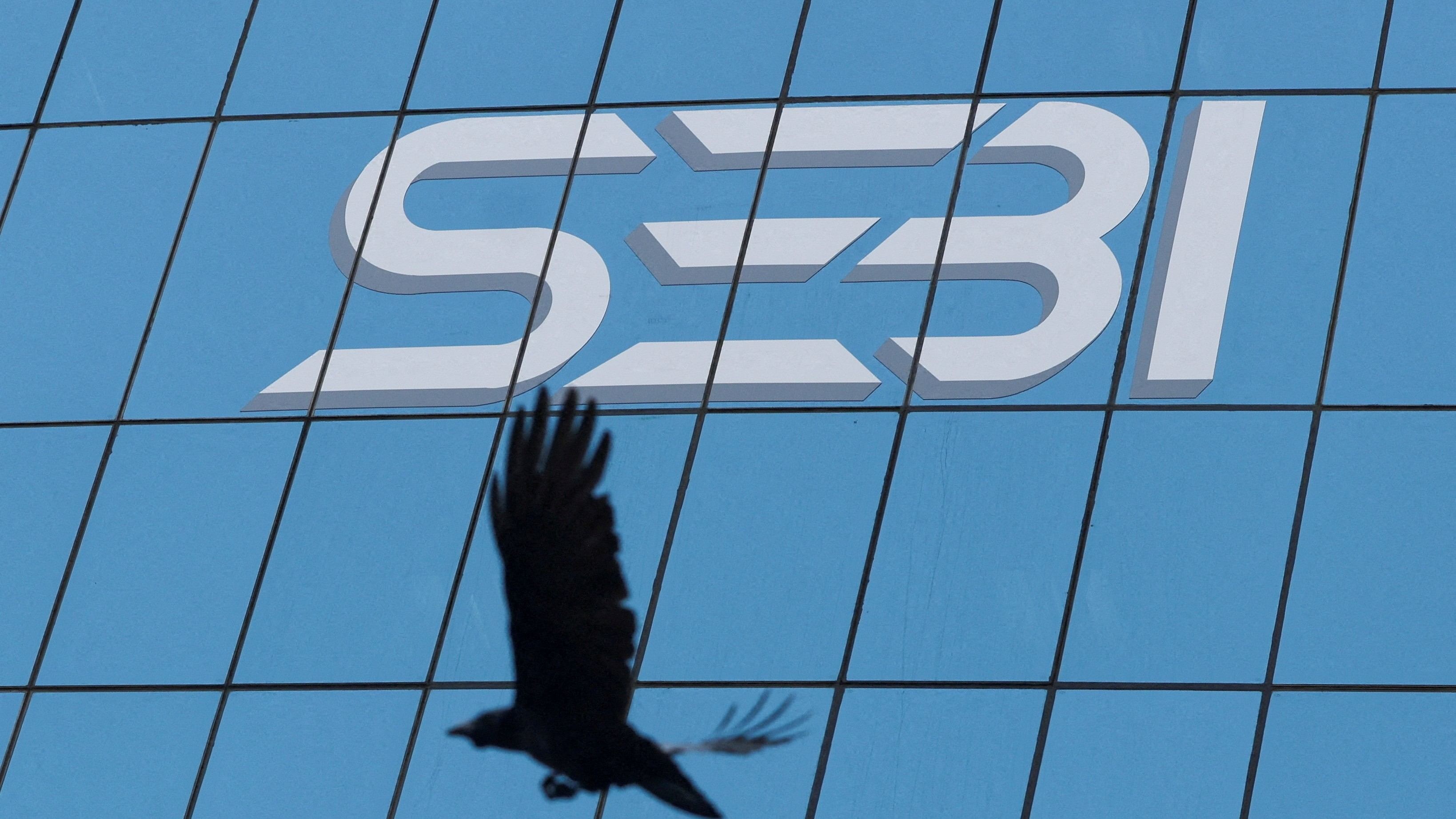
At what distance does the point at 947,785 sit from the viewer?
1060 cm

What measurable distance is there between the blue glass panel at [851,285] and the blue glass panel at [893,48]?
0.55 meters

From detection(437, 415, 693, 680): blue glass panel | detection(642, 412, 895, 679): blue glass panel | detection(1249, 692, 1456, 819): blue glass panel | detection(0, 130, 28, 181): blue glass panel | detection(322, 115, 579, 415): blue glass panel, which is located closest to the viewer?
detection(1249, 692, 1456, 819): blue glass panel

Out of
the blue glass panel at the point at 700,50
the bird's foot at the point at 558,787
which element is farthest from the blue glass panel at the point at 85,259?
the bird's foot at the point at 558,787

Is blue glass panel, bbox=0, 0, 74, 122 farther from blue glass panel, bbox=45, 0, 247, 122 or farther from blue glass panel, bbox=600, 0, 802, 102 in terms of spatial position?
blue glass panel, bbox=600, 0, 802, 102

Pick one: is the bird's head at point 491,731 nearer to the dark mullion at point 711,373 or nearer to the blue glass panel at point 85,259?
the dark mullion at point 711,373

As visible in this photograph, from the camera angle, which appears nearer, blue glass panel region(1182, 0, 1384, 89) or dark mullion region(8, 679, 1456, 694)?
dark mullion region(8, 679, 1456, 694)

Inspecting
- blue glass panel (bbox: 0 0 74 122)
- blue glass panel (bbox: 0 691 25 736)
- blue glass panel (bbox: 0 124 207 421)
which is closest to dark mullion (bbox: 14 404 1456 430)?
blue glass panel (bbox: 0 124 207 421)

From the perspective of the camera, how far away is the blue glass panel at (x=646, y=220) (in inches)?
478

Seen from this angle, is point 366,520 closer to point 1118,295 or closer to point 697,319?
point 697,319

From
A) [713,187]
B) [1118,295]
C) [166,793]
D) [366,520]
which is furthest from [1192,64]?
[166,793]

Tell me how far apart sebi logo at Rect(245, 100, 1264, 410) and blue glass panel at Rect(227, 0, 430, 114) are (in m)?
0.56

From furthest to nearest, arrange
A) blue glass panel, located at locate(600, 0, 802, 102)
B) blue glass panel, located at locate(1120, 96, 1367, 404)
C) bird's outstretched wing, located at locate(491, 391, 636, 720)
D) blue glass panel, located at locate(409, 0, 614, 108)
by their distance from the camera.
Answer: blue glass panel, located at locate(409, 0, 614, 108), blue glass panel, located at locate(600, 0, 802, 102), blue glass panel, located at locate(1120, 96, 1367, 404), bird's outstretched wing, located at locate(491, 391, 636, 720)

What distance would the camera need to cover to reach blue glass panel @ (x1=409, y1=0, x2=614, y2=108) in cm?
1312

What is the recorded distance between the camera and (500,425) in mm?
12000
